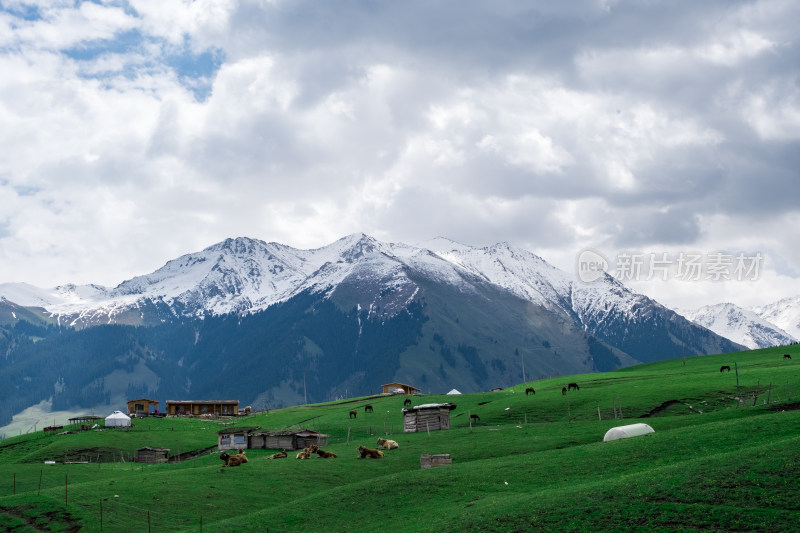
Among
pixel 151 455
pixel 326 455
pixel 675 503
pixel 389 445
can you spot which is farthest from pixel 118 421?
pixel 675 503

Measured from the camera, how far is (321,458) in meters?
81.0

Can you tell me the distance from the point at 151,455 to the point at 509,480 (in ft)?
197

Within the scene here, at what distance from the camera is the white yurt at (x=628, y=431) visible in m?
69.2

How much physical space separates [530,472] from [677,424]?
75.8 feet

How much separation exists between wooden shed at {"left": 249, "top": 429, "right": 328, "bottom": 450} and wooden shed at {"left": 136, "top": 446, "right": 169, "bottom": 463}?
37.5 ft

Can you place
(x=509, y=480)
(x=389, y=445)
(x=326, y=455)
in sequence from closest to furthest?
1. (x=509, y=480)
2. (x=326, y=455)
3. (x=389, y=445)

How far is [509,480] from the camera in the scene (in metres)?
57.1

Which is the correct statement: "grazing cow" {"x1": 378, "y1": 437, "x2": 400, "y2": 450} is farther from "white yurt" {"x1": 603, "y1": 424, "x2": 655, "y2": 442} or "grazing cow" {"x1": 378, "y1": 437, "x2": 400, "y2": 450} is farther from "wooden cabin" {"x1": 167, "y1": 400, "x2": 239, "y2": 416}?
"wooden cabin" {"x1": 167, "y1": 400, "x2": 239, "y2": 416}

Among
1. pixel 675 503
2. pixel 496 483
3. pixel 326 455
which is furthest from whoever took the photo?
pixel 326 455

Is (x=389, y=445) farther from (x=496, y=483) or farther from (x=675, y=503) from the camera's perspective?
(x=675, y=503)

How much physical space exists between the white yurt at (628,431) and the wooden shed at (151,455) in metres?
58.6

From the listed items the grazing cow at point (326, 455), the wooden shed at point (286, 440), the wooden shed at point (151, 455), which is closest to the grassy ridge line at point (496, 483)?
the grazing cow at point (326, 455)

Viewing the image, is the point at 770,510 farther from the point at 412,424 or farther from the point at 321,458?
the point at 412,424

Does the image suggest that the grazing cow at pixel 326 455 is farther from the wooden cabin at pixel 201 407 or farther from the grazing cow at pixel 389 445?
the wooden cabin at pixel 201 407
